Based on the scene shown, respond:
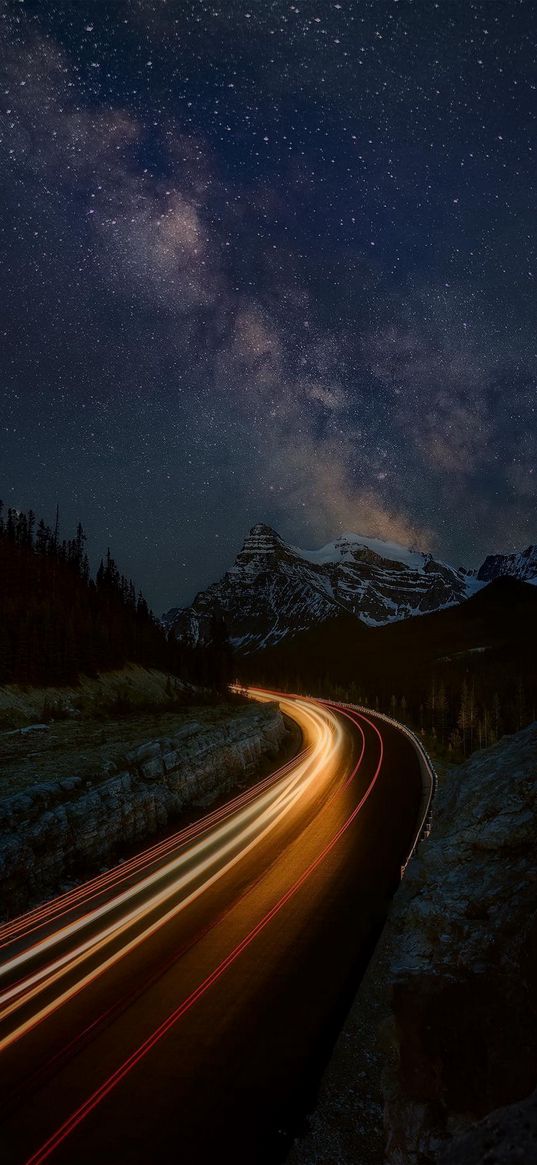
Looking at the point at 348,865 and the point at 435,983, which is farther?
the point at 348,865

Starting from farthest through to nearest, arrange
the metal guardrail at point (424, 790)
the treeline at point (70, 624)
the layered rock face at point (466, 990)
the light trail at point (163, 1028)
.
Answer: the treeline at point (70, 624), the metal guardrail at point (424, 790), the light trail at point (163, 1028), the layered rock face at point (466, 990)

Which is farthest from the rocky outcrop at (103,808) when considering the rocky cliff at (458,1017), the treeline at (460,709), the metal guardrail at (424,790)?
the treeline at (460,709)

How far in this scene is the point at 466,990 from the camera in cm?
532

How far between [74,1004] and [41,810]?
8739 millimetres

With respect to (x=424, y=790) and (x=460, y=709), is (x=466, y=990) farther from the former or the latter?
(x=460, y=709)

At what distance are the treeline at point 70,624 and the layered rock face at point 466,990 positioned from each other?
45.0m

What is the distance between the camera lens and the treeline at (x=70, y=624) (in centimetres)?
4831

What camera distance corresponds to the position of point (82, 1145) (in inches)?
254

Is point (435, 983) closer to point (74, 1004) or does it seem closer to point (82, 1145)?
point (82, 1145)

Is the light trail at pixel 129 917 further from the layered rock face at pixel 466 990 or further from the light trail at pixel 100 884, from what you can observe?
the layered rock face at pixel 466 990

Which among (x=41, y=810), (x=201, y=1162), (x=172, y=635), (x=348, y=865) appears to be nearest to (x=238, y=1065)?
(x=201, y=1162)

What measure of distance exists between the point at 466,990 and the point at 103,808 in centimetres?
1639

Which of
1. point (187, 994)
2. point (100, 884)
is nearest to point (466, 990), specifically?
point (187, 994)

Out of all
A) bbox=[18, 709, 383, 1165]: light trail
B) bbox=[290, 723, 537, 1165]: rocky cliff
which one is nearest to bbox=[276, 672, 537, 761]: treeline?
bbox=[18, 709, 383, 1165]: light trail
